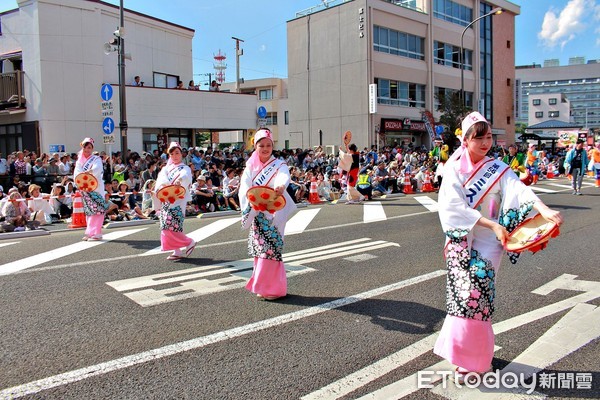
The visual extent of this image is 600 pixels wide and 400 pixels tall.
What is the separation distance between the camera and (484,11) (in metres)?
45.0

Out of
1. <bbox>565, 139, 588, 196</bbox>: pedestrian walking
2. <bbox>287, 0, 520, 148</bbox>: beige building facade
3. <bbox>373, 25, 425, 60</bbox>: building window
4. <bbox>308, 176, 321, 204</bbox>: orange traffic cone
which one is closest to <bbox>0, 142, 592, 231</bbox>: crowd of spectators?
<bbox>308, 176, 321, 204</bbox>: orange traffic cone

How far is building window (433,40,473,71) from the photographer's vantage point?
38.7 meters

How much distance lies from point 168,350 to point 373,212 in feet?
31.1

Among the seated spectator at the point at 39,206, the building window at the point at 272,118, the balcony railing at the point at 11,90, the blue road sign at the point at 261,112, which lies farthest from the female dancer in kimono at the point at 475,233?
the building window at the point at 272,118

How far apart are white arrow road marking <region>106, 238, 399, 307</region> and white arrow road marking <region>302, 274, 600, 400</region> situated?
101 inches

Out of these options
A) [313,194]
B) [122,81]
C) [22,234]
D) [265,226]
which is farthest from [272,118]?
[265,226]

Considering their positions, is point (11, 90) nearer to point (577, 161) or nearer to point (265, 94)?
point (577, 161)

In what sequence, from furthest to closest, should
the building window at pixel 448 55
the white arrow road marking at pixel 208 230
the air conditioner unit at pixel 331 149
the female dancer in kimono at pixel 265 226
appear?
the building window at pixel 448 55, the air conditioner unit at pixel 331 149, the white arrow road marking at pixel 208 230, the female dancer in kimono at pixel 265 226

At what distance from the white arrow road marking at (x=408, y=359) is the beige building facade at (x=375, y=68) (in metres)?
28.7

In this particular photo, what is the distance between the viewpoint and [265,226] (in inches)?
211

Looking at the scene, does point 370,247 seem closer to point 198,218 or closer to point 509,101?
point 198,218

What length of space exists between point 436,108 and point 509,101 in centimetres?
1499

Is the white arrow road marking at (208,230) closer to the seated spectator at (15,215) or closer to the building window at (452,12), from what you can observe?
the seated spectator at (15,215)

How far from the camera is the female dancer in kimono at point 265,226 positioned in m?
5.31
